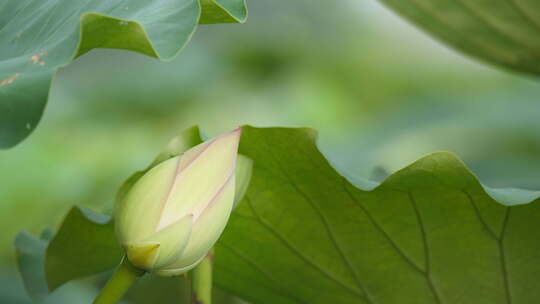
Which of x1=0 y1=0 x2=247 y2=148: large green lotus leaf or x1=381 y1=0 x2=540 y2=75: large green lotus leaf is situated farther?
x1=381 y1=0 x2=540 y2=75: large green lotus leaf

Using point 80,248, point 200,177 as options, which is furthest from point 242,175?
point 80,248

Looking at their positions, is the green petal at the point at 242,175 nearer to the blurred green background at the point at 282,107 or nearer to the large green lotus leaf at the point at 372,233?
the large green lotus leaf at the point at 372,233

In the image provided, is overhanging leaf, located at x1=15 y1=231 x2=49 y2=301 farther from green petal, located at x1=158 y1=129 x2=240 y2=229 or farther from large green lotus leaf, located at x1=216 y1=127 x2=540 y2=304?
green petal, located at x1=158 y1=129 x2=240 y2=229

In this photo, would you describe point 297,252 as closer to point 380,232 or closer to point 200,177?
point 380,232

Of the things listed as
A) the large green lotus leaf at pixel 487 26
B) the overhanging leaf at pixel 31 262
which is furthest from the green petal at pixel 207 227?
the large green lotus leaf at pixel 487 26

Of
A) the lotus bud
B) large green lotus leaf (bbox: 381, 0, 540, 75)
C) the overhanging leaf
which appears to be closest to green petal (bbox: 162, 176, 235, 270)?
the lotus bud

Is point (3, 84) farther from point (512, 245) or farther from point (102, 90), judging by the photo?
point (102, 90)

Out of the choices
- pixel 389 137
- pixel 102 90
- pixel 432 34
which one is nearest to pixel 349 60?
pixel 102 90
